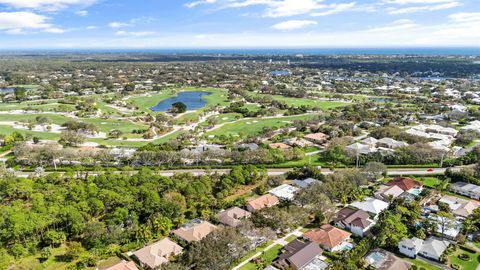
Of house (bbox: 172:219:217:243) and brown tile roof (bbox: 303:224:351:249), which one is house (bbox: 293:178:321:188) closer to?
brown tile roof (bbox: 303:224:351:249)

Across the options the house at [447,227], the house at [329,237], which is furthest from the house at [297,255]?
the house at [447,227]

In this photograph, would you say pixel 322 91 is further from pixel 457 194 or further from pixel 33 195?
pixel 33 195

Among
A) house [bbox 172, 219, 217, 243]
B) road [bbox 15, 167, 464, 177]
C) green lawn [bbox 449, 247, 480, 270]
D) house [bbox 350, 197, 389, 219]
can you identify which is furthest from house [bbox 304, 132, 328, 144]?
house [bbox 172, 219, 217, 243]

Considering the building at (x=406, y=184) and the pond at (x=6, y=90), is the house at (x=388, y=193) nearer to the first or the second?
the building at (x=406, y=184)

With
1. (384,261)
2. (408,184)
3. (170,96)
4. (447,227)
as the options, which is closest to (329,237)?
(384,261)

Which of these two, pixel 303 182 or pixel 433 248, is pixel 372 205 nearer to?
pixel 433 248

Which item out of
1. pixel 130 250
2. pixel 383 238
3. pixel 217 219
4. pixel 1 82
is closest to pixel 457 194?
pixel 383 238
